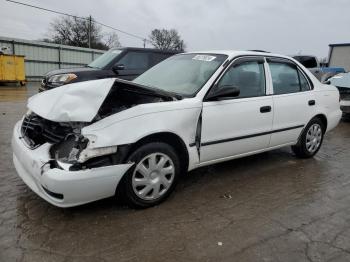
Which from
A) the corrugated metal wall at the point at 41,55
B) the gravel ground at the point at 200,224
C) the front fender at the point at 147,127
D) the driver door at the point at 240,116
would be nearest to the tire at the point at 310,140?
the gravel ground at the point at 200,224

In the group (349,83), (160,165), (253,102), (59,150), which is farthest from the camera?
(349,83)

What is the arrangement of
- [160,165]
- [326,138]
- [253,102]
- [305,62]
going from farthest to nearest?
[305,62], [326,138], [253,102], [160,165]

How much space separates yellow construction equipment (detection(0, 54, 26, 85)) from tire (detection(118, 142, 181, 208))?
1549 centimetres

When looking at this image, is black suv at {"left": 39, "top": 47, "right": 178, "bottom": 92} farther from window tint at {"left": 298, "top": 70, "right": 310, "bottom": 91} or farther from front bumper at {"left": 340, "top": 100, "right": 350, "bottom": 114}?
front bumper at {"left": 340, "top": 100, "right": 350, "bottom": 114}

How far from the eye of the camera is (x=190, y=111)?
3.49m

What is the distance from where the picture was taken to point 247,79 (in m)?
4.23

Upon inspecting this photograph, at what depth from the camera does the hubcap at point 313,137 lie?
5113 millimetres

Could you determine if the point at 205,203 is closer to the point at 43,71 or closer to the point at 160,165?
the point at 160,165

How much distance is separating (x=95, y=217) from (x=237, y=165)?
2372 millimetres

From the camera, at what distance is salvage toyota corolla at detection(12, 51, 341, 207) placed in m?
2.92

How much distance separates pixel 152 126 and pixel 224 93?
96cm

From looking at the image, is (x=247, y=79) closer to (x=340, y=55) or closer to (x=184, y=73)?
(x=184, y=73)

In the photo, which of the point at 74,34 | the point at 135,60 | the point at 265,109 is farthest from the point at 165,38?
the point at 265,109

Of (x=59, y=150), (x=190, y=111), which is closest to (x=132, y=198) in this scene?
(x=59, y=150)
